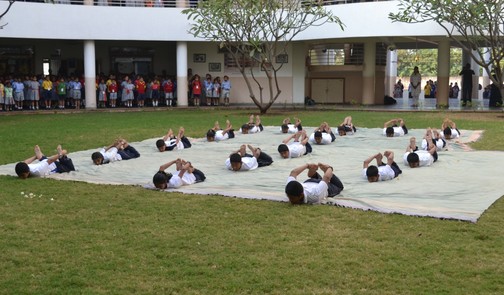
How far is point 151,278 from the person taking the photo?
15.4 ft

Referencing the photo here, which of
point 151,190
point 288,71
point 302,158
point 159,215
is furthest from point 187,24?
point 159,215

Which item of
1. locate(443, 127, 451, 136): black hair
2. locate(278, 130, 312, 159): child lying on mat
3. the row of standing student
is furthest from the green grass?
locate(443, 127, 451, 136): black hair

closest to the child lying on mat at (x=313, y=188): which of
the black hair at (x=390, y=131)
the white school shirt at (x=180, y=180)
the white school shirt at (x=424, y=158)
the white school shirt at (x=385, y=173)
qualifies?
the white school shirt at (x=385, y=173)

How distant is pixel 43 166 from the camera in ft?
29.6

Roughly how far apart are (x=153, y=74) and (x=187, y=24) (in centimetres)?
329

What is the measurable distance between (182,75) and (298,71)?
4950 millimetres

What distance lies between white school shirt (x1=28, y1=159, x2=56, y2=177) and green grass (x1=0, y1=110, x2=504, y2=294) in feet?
2.35

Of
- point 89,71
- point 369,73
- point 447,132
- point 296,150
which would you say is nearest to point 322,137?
point 296,150

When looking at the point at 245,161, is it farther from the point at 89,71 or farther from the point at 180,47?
the point at 180,47

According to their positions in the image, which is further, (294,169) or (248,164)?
(248,164)

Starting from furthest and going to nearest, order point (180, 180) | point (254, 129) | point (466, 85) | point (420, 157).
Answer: point (466, 85)
point (254, 129)
point (420, 157)
point (180, 180)

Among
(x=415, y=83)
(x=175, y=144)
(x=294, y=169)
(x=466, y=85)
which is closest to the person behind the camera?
(x=294, y=169)

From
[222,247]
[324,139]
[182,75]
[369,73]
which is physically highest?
[369,73]

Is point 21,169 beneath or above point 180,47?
beneath
